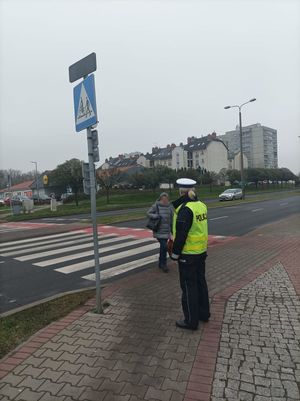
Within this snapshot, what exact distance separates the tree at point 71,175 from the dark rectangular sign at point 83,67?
3246cm

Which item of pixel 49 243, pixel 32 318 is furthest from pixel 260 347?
pixel 49 243

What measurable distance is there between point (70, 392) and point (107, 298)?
2.48 meters

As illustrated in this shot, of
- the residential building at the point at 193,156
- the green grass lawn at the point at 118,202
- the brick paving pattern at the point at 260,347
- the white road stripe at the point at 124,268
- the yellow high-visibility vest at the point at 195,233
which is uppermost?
the residential building at the point at 193,156

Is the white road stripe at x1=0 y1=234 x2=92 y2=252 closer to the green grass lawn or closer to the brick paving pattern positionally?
the brick paving pattern

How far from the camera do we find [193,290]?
13.7 feet

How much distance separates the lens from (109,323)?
14.3ft

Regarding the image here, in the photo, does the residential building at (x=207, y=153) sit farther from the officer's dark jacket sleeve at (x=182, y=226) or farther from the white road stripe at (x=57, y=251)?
the officer's dark jacket sleeve at (x=182, y=226)

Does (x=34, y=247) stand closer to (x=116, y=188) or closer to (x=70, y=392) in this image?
(x=70, y=392)

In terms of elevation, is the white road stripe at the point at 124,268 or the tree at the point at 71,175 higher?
the tree at the point at 71,175

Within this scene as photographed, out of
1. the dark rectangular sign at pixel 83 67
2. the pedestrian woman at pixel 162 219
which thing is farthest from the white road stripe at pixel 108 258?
the dark rectangular sign at pixel 83 67

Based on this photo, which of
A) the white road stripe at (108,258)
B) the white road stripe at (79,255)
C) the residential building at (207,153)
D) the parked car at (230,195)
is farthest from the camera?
the residential building at (207,153)

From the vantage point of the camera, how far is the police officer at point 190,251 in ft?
13.5

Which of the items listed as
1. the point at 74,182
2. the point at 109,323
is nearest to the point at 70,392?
the point at 109,323

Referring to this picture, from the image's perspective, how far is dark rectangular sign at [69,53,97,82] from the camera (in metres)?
4.57
